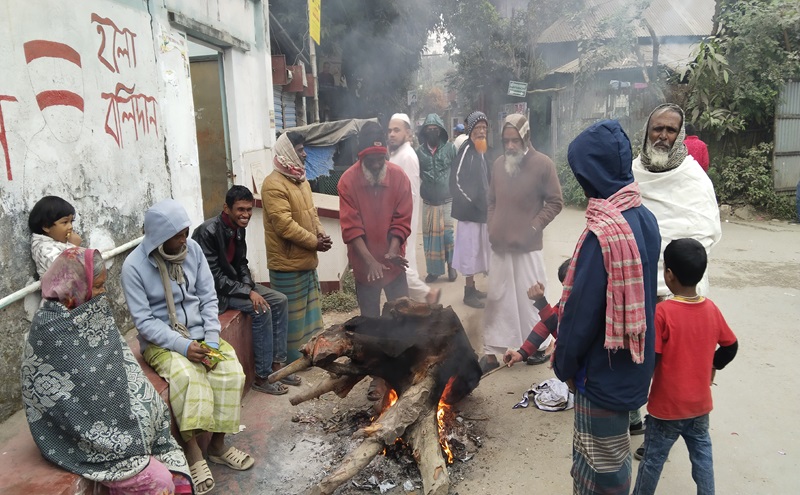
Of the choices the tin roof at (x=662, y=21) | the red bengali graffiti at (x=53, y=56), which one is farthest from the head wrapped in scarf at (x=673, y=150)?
the tin roof at (x=662, y=21)

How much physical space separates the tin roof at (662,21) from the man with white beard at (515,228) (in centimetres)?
1596

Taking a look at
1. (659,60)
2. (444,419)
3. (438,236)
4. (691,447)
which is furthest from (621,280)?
(659,60)

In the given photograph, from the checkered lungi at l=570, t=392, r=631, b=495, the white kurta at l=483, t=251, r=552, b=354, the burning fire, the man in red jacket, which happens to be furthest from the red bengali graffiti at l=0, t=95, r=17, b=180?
the white kurta at l=483, t=251, r=552, b=354

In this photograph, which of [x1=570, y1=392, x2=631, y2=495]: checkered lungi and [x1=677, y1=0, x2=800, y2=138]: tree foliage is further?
[x1=677, y1=0, x2=800, y2=138]: tree foliage

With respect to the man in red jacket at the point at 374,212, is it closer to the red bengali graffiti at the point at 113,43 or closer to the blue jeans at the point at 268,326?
the blue jeans at the point at 268,326

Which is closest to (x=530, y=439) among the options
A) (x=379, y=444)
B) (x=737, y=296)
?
(x=379, y=444)

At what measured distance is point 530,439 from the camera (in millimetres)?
3773

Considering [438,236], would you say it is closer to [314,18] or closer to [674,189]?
[674,189]

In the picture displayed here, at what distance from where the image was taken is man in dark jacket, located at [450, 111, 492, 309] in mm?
6402

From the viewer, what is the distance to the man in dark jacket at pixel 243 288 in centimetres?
416

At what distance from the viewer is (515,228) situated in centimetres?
473

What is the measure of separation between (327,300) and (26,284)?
3578mm

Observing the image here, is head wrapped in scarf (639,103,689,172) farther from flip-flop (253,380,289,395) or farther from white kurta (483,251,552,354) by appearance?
flip-flop (253,380,289,395)

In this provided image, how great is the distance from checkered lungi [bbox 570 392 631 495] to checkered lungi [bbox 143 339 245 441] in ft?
6.71
